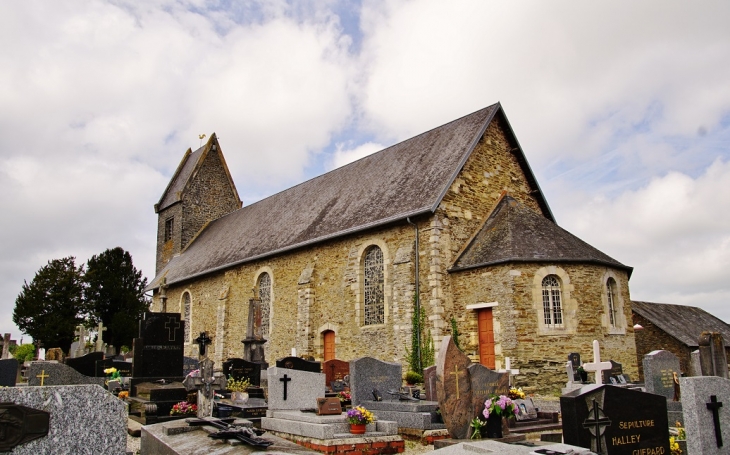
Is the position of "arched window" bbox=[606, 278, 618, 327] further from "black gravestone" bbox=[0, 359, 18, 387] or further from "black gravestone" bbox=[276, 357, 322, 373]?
"black gravestone" bbox=[0, 359, 18, 387]

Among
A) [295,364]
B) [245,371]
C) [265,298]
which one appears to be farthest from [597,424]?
[265,298]

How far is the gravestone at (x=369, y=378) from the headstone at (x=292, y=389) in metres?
0.78

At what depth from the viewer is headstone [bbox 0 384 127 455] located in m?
3.29

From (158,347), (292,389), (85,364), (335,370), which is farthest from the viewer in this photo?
(85,364)

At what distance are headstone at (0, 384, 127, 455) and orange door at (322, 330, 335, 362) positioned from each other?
1502 centimetres

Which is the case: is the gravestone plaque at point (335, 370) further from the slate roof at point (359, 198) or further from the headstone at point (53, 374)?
the headstone at point (53, 374)

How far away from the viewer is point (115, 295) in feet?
115

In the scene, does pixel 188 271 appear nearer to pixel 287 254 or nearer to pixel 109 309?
pixel 287 254

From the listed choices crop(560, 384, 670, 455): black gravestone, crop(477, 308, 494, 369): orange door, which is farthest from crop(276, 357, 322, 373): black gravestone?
crop(560, 384, 670, 455): black gravestone

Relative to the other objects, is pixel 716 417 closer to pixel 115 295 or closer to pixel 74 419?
pixel 74 419

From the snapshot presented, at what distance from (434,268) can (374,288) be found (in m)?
2.56

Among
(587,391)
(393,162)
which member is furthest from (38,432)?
(393,162)

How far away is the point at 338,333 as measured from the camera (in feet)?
59.3

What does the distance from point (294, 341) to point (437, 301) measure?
20.8 feet
